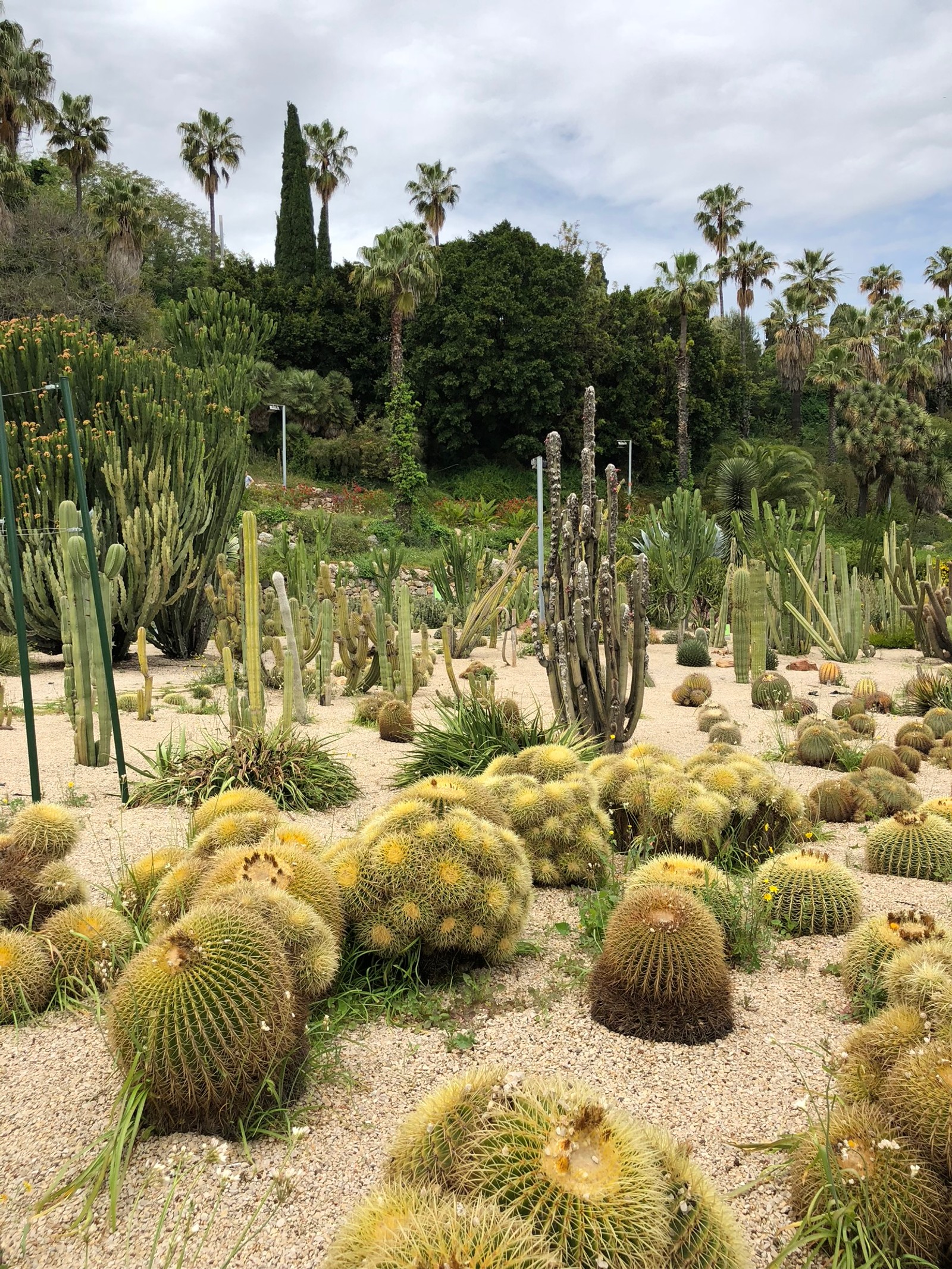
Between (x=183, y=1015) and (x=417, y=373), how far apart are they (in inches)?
1409

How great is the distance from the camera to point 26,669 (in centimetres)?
481

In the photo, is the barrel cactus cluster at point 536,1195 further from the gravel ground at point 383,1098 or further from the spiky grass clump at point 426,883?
the spiky grass clump at point 426,883

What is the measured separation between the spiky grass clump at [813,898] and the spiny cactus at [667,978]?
29.4 inches

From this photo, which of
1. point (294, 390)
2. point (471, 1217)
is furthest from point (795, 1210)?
point (294, 390)

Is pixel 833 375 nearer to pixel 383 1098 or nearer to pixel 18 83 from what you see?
pixel 18 83

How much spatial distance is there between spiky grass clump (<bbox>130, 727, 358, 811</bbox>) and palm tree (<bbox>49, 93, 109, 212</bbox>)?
34116mm

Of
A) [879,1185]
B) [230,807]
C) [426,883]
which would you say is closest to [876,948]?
[879,1185]

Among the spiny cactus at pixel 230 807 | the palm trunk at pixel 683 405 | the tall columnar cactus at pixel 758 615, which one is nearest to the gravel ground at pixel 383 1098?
the spiny cactus at pixel 230 807

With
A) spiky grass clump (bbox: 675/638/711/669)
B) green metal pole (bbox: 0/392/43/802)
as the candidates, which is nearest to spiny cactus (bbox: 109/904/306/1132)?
green metal pole (bbox: 0/392/43/802)

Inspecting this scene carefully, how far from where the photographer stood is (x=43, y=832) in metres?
3.48

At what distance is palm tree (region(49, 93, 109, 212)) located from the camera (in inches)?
1331

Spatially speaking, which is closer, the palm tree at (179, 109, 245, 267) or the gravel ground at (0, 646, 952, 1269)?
the gravel ground at (0, 646, 952, 1269)

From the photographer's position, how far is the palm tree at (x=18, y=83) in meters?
28.7

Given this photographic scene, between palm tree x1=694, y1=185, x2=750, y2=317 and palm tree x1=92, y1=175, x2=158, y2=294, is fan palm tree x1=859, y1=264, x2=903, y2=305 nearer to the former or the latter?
palm tree x1=694, y1=185, x2=750, y2=317
